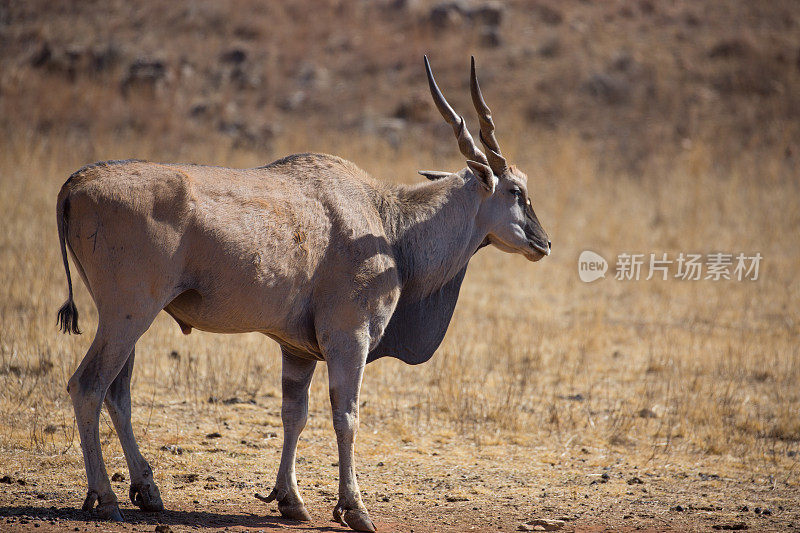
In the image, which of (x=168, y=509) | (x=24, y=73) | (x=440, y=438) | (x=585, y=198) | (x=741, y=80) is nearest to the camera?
(x=168, y=509)

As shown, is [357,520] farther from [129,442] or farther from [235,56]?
[235,56]

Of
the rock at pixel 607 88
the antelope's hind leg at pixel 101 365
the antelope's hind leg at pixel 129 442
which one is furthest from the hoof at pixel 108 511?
the rock at pixel 607 88

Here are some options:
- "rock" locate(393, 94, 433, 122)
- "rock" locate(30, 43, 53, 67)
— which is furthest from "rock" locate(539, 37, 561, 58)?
"rock" locate(30, 43, 53, 67)

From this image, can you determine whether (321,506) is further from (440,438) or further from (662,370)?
(662,370)

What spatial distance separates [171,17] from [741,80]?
51.3 ft

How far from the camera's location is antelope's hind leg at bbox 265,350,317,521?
6.01 m

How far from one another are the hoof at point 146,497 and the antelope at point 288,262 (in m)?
0.01

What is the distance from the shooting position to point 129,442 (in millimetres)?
5504

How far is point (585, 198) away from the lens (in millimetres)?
18734

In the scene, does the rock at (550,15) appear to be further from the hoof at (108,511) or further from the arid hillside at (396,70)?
the hoof at (108,511)

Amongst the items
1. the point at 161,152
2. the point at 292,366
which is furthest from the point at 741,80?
the point at 292,366

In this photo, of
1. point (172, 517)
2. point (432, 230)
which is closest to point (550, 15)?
point (432, 230)

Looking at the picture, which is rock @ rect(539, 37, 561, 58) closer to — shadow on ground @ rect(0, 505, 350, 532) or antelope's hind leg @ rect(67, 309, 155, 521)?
shadow on ground @ rect(0, 505, 350, 532)

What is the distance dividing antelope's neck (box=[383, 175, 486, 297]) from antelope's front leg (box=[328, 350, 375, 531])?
830 millimetres
